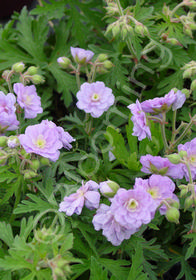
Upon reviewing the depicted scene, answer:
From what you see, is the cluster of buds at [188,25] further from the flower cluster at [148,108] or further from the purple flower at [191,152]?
the purple flower at [191,152]

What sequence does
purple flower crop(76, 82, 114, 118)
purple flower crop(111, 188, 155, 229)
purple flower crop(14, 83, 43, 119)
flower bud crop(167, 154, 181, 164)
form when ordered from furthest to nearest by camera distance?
purple flower crop(76, 82, 114, 118) → purple flower crop(14, 83, 43, 119) → flower bud crop(167, 154, 181, 164) → purple flower crop(111, 188, 155, 229)

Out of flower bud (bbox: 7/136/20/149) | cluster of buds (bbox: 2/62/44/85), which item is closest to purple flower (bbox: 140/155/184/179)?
flower bud (bbox: 7/136/20/149)

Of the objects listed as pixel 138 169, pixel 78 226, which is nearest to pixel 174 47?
pixel 138 169

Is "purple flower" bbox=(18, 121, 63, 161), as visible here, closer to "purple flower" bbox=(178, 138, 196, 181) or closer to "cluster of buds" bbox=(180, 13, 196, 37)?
"purple flower" bbox=(178, 138, 196, 181)

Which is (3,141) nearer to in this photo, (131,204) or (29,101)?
(29,101)

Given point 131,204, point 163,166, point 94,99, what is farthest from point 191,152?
point 94,99

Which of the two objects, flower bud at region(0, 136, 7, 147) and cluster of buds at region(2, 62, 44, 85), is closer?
flower bud at region(0, 136, 7, 147)

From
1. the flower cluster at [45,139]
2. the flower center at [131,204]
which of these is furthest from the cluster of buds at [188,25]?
the flower center at [131,204]

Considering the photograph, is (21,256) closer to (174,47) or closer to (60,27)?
(174,47)

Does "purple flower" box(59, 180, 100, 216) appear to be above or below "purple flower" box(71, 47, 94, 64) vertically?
below
